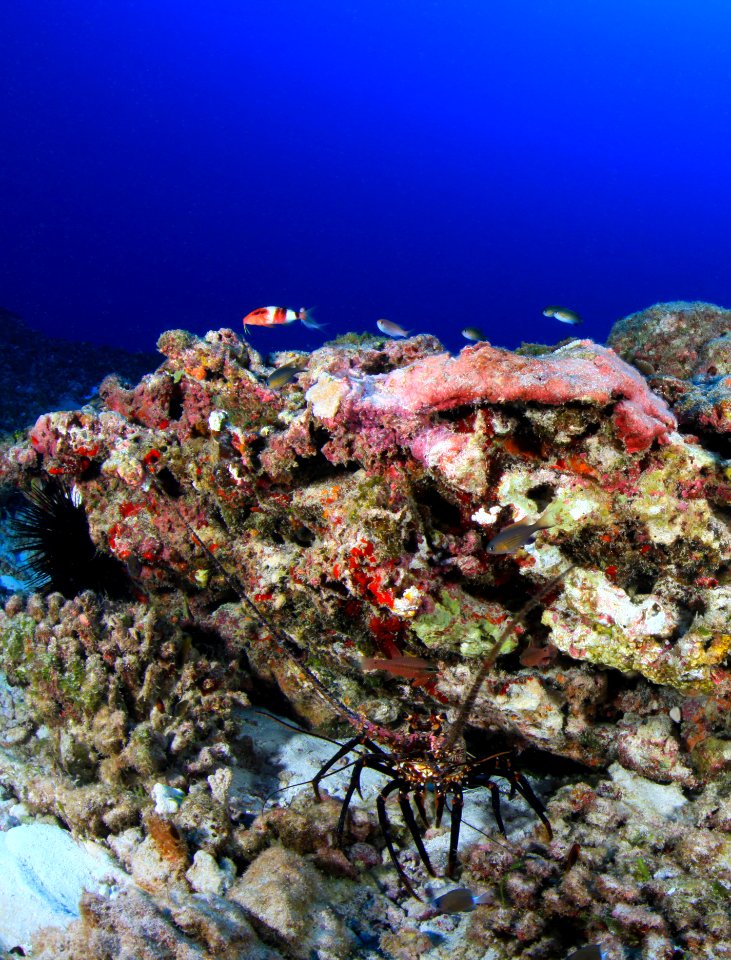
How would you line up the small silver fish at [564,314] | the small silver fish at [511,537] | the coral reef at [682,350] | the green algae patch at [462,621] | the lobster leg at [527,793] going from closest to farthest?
1. the small silver fish at [511,537]
2. the lobster leg at [527,793]
3. the green algae patch at [462,621]
4. the coral reef at [682,350]
5. the small silver fish at [564,314]

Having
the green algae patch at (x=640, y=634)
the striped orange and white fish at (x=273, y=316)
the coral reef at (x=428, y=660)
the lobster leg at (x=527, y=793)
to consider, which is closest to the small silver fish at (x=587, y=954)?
the coral reef at (x=428, y=660)

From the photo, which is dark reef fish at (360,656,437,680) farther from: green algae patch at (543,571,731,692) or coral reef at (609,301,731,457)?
coral reef at (609,301,731,457)

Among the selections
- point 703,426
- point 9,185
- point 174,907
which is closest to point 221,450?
point 174,907

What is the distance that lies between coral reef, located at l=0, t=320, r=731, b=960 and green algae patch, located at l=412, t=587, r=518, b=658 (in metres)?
0.01

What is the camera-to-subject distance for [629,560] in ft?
10.5

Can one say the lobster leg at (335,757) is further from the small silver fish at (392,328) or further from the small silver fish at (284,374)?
the small silver fish at (392,328)

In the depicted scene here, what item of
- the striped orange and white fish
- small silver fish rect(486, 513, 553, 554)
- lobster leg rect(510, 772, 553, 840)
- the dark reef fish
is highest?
the striped orange and white fish

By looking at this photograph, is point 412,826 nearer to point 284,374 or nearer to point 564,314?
point 284,374

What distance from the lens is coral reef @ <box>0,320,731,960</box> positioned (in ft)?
9.30

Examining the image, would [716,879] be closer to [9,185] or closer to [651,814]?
[651,814]

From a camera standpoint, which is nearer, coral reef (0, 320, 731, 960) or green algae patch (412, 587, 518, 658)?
coral reef (0, 320, 731, 960)

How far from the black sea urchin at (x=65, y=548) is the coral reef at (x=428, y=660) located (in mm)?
820

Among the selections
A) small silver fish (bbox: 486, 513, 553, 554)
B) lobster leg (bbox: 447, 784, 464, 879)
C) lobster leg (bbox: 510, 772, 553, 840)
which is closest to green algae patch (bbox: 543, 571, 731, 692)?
small silver fish (bbox: 486, 513, 553, 554)

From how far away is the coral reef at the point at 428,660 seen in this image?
2.84m
